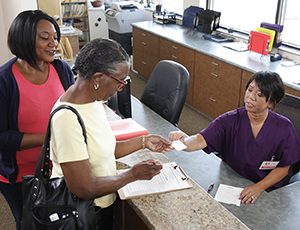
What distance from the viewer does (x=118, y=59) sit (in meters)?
1.14

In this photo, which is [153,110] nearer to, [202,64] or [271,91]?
[271,91]

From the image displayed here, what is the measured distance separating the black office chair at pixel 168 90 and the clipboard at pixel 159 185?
958 millimetres

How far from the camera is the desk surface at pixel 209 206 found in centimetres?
127

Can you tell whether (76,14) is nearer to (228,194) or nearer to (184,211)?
(228,194)

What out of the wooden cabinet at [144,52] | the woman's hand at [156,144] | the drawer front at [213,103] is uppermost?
the woman's hand at [156,144]

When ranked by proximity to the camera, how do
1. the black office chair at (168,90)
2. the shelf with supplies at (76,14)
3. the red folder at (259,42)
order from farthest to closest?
the shelf with supplies at (76,14), the red folder at (259,42), the black office chair at (168,90)

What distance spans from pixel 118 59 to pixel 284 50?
305 centimetres

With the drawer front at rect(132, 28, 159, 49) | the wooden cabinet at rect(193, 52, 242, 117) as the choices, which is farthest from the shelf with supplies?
the wooden cabinet at rect(193, 52, 242, 117)

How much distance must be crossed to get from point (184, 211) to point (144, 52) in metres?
4.07

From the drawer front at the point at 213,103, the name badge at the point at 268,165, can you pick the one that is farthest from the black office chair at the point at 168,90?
the drawer front at the point at 213,103

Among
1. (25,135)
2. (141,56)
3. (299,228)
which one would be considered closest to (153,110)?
(25,135)

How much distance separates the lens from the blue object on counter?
185 inches

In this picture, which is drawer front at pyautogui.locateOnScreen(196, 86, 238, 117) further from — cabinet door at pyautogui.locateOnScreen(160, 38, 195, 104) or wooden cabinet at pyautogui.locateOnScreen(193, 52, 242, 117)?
cabinet door at pyautogui.locateOnScreen(160, 38, 195, 104)

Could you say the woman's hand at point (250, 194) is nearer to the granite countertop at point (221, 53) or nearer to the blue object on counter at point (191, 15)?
the granite countertop at point (221, 53)
